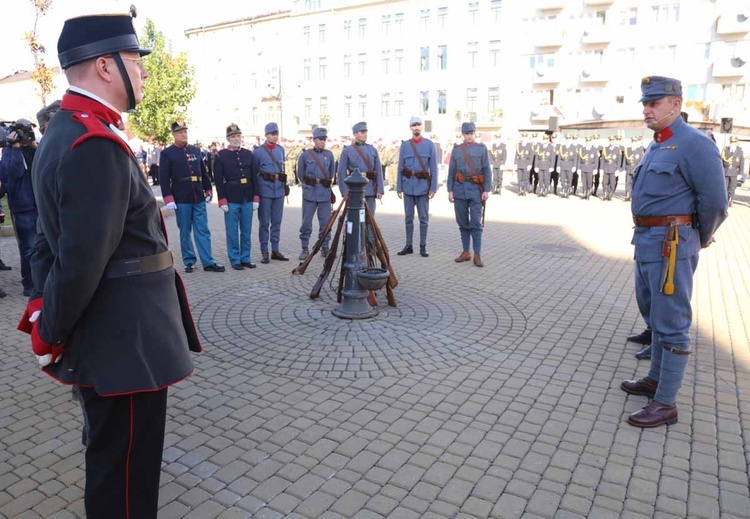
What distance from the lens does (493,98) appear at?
44156mm

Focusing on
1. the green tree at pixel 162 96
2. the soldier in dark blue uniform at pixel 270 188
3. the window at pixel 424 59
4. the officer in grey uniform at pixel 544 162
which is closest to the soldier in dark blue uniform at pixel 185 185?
the soldier in dark blue uniform at pixel 270 188

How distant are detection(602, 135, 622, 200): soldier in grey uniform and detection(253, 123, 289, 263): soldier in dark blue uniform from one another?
13.1 meters

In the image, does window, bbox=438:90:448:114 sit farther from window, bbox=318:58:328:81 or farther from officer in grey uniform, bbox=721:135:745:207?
officer in grey uniform, bbox=721:135:745:207

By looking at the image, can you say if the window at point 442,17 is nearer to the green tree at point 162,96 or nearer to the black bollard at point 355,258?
the green tree at point 162,96

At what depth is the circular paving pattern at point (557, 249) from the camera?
977cm

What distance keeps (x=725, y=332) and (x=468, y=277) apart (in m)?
3.20

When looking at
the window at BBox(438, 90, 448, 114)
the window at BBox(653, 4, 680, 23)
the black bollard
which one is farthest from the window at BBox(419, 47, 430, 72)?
the black bollard

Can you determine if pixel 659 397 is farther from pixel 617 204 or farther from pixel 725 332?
pixel 617 204

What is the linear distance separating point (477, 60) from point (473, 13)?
3.57 metres

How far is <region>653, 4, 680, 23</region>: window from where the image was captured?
125ft

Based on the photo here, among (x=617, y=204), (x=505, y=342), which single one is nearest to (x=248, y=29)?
(x=617, y=204)

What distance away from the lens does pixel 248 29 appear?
184 ft

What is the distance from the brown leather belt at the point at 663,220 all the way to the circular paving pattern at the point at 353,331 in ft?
5.82

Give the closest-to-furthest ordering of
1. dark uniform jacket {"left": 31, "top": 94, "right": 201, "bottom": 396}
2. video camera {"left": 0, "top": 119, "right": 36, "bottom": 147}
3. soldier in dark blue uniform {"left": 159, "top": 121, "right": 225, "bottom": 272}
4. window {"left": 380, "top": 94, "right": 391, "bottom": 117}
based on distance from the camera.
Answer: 1. dark uniform jacket {"left": 31, "top": 94, "right": 201, "bottom": 396}
2. video camera {"left": 0, "top": 119, "right": 36, "bottom": 147}
3. soldier in dark blue uniform {"left": 159, "top": 121, "right": 225, "bottom": 272}
4. window {"left": 380, "top": 94, "right": 391, "bottom": 117}
